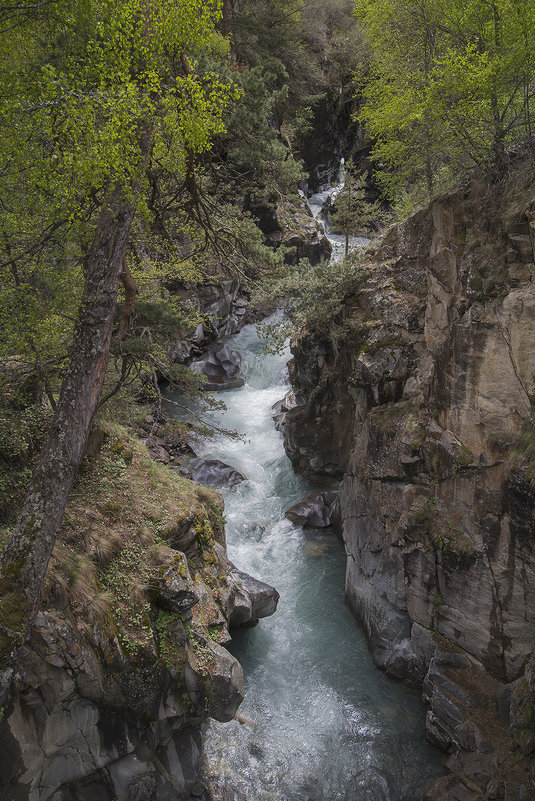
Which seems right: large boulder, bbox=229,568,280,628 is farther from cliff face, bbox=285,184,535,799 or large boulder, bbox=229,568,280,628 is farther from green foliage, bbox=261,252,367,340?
green foliage, bbox=261,252,367,340

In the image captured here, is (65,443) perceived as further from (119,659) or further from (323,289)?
(323,289)

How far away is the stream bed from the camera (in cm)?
842

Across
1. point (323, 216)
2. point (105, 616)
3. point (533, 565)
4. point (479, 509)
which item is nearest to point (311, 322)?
point (479, 509)

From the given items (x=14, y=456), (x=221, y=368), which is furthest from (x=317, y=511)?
(x=221, y=368)

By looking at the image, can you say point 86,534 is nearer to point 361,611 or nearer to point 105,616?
point 105,616

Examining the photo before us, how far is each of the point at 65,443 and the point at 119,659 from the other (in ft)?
10.4

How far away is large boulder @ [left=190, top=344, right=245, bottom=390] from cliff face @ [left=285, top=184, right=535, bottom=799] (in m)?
10.8

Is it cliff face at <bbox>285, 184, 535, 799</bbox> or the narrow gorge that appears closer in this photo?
the narrow gorge

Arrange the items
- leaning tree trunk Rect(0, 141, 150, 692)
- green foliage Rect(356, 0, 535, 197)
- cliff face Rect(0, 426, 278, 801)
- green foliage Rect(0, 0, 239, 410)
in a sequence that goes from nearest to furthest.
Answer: leaning tree trunk Rect(0, 141, 150, 692) → green foliage Rect(0, 0, 239, 410) → cliff face Rect(0, 426, 278, 801) → green foliage Rect(356, 0, 535, 197)

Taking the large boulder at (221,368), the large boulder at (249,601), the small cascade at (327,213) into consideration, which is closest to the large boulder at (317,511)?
the large boulder at (249,601)

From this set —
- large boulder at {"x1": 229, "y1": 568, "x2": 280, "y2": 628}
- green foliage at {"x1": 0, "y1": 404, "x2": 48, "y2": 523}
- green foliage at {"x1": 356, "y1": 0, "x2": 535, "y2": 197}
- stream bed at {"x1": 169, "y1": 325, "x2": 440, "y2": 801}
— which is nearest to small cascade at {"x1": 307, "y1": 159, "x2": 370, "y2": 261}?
green foliage at {"x1": 356, "y1": 0, "x2": 535, "y2": 197}

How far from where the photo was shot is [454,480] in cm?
948

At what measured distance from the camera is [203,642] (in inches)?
297

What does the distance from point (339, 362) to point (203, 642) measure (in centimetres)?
968
